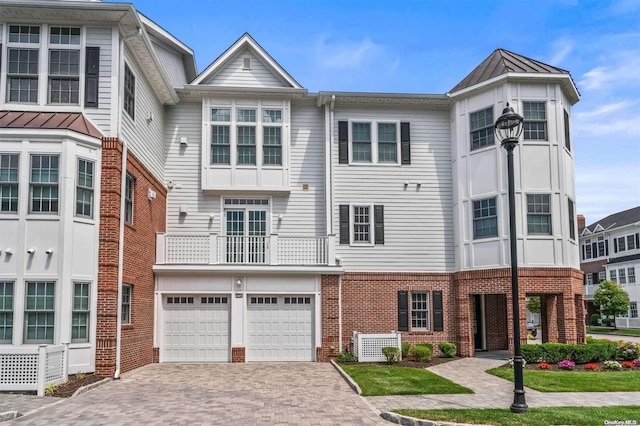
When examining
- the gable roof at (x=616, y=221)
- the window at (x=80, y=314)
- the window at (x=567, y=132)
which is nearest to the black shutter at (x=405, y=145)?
the window at (x=567, y=132)

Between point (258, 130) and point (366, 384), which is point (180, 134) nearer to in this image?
point (258, 130)

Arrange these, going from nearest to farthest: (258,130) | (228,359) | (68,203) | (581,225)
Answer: (68,203), (228,359), (258,130), (581,225)

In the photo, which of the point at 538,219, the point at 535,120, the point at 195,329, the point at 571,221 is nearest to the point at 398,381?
the point at 195,329

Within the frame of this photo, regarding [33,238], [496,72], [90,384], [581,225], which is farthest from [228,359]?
[581,225]

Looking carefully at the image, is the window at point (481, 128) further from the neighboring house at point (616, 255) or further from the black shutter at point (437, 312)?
the neighboring house at point (616, 255)

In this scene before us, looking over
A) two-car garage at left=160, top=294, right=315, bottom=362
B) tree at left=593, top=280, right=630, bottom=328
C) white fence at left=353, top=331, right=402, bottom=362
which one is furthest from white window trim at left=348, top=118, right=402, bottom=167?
tree at left=593, top=280, right=630, bottom=328

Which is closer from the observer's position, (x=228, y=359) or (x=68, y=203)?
(x=68, y=203)

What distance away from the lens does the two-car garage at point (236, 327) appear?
756 inches

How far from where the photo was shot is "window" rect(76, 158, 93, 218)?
48.1ft

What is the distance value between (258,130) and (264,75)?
2112 mm

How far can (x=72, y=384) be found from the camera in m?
13.3

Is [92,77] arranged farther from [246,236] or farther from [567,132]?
[567,132]

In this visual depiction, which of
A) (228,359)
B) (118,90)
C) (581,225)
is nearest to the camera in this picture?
(118,90)

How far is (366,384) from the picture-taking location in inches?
537
